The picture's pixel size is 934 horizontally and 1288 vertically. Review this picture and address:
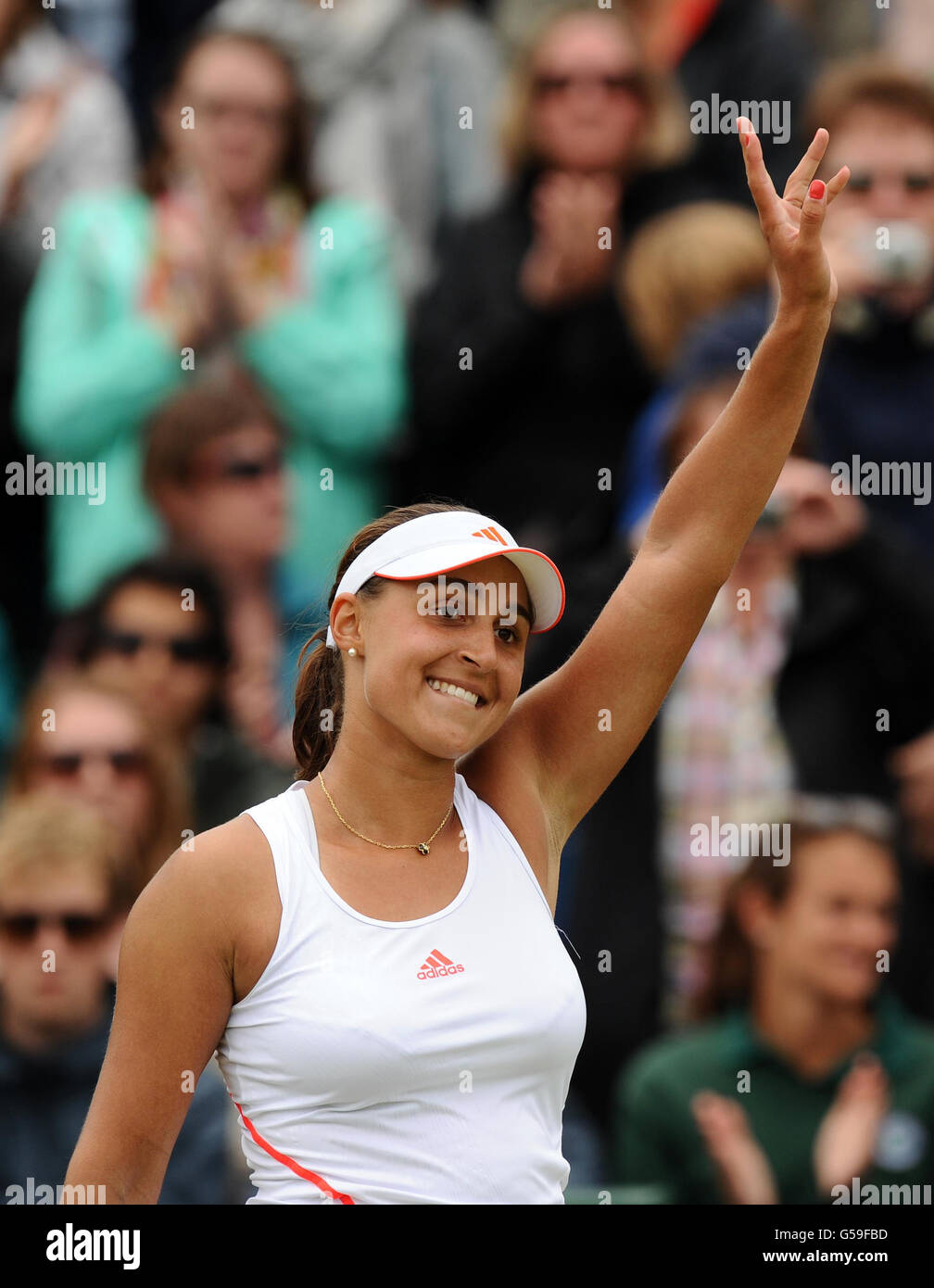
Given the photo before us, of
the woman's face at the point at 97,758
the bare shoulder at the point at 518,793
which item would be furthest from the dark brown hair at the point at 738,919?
the bare shoulder at the point at 518,793

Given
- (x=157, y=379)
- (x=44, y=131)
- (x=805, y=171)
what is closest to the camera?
(x=805, y=171)

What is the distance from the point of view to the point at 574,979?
263cm

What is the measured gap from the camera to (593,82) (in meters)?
5.84

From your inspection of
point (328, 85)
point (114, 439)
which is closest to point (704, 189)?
point (328, 85)

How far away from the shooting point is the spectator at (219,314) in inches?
227

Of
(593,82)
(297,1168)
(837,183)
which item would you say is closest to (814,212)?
(837,183)

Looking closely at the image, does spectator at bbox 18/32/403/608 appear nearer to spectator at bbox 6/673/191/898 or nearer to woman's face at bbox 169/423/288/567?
woman's face at bbox 169/423/288/567

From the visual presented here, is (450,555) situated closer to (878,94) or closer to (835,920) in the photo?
(835,920)

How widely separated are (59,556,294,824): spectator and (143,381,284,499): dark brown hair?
12.2 inches

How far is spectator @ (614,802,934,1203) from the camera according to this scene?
4.74 m

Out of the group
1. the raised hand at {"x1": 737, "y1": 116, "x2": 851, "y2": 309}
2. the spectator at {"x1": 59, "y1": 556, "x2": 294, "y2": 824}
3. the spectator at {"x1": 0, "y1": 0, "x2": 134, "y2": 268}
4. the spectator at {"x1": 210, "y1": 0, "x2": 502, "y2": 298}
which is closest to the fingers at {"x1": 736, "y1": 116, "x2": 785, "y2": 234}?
the raised hand at {"x1": 737, "y1": 116, "x2": 851, "y2": 309}

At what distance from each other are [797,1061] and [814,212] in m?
2.66

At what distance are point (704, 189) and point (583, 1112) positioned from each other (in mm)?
2675

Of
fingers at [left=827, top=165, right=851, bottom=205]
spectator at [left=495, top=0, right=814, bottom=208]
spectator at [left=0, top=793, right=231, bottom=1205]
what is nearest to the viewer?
fingers at [left=827, top=165, right=851, bottom=205]
